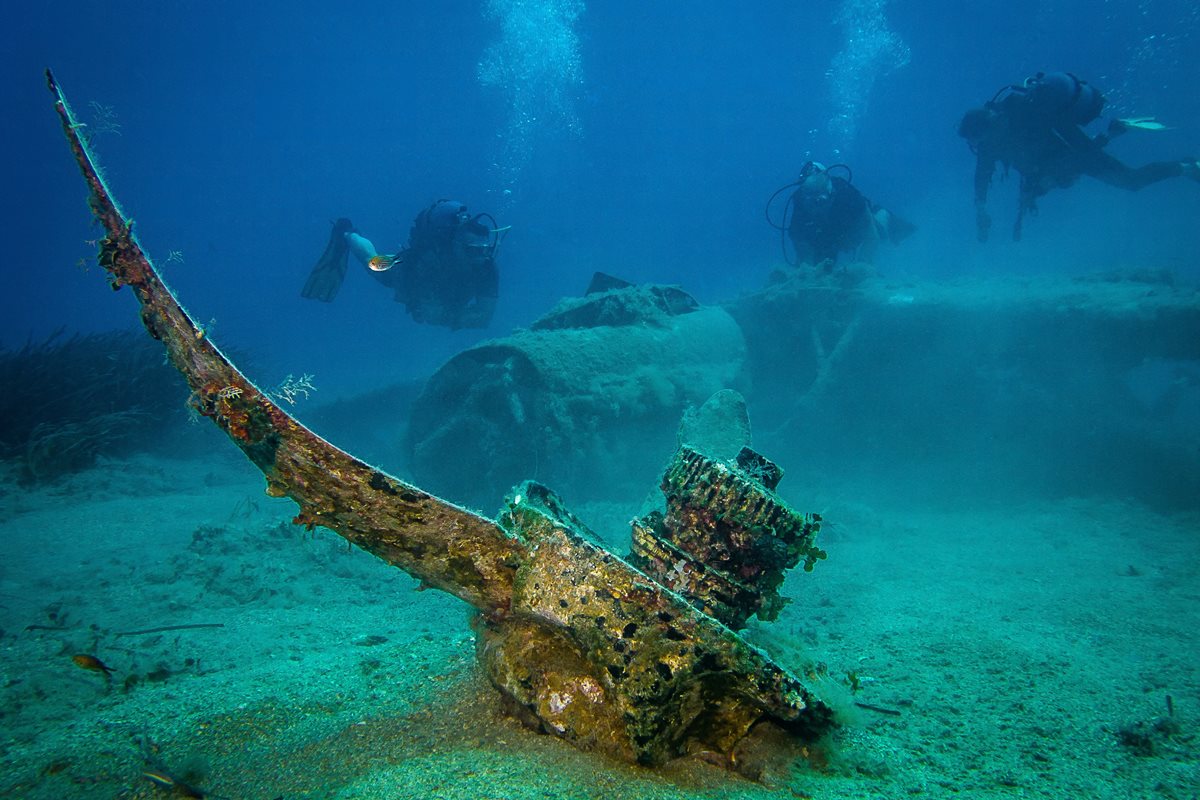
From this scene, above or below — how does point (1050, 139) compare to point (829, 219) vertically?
above

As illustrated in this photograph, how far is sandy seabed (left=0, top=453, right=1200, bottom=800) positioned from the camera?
2078mm

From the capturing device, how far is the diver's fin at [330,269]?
1255 centimetres

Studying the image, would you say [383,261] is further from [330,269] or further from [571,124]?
[571,124]

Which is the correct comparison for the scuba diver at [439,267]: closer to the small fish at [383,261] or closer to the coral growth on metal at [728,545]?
the small fish at [383,261]

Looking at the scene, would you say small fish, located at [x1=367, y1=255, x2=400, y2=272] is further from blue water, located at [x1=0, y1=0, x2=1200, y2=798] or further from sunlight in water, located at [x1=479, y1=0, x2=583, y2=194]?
sunlight in water, located at [x1=479, y1=0, x2=583, y2=194]

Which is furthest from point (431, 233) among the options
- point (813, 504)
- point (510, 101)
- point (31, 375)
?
point (510, 101)

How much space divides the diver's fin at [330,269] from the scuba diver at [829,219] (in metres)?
10.7

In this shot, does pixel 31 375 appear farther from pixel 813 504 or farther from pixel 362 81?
pixel 362 81

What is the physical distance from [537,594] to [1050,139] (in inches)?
633

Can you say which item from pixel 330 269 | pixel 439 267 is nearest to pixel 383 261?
pixel 439 267

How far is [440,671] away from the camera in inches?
118

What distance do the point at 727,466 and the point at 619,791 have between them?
1.57 m

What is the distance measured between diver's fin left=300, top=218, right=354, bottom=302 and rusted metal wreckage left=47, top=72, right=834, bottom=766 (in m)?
11.8

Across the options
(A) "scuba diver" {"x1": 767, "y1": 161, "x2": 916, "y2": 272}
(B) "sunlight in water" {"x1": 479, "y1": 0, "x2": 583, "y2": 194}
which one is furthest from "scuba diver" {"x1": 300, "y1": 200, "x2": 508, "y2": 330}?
(B) "sunlight in water" {"x1": 479, "y1": 0, "x2": 583, "y2": 194}
